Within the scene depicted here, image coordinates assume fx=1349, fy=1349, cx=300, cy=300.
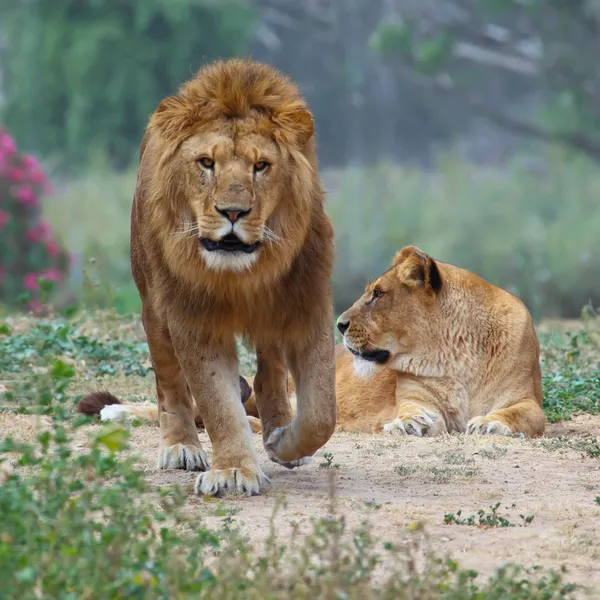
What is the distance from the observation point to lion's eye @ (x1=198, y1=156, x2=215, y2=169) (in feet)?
13.7

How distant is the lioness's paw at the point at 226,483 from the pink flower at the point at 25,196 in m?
8.17

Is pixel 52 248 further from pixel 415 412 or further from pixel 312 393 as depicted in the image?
pixel 312 393

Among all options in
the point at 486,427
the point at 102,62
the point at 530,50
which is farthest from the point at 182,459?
the point at 102,62

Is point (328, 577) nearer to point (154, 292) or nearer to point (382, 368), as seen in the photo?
point (154, 292)

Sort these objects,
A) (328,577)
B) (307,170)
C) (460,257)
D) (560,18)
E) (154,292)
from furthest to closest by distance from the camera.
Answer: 1. (560,18)
2. (460,257)
3. (154,292)
4. (307,170)
5. (328,577)

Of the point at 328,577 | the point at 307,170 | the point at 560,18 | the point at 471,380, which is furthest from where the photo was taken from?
the point at 560,18

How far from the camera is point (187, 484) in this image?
177 inches

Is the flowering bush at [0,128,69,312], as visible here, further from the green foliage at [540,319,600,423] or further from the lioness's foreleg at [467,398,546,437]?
the lioness's foreleg at [467,398,546,437]

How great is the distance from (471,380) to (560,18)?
373 inches

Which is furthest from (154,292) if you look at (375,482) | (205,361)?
(375,482)

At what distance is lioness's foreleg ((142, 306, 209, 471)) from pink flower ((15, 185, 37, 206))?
23.6ft

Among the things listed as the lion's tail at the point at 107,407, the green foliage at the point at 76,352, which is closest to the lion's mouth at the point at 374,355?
the lion's tail at the point at 107,407

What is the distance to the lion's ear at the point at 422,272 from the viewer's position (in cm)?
635

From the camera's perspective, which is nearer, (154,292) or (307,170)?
(307,170)
